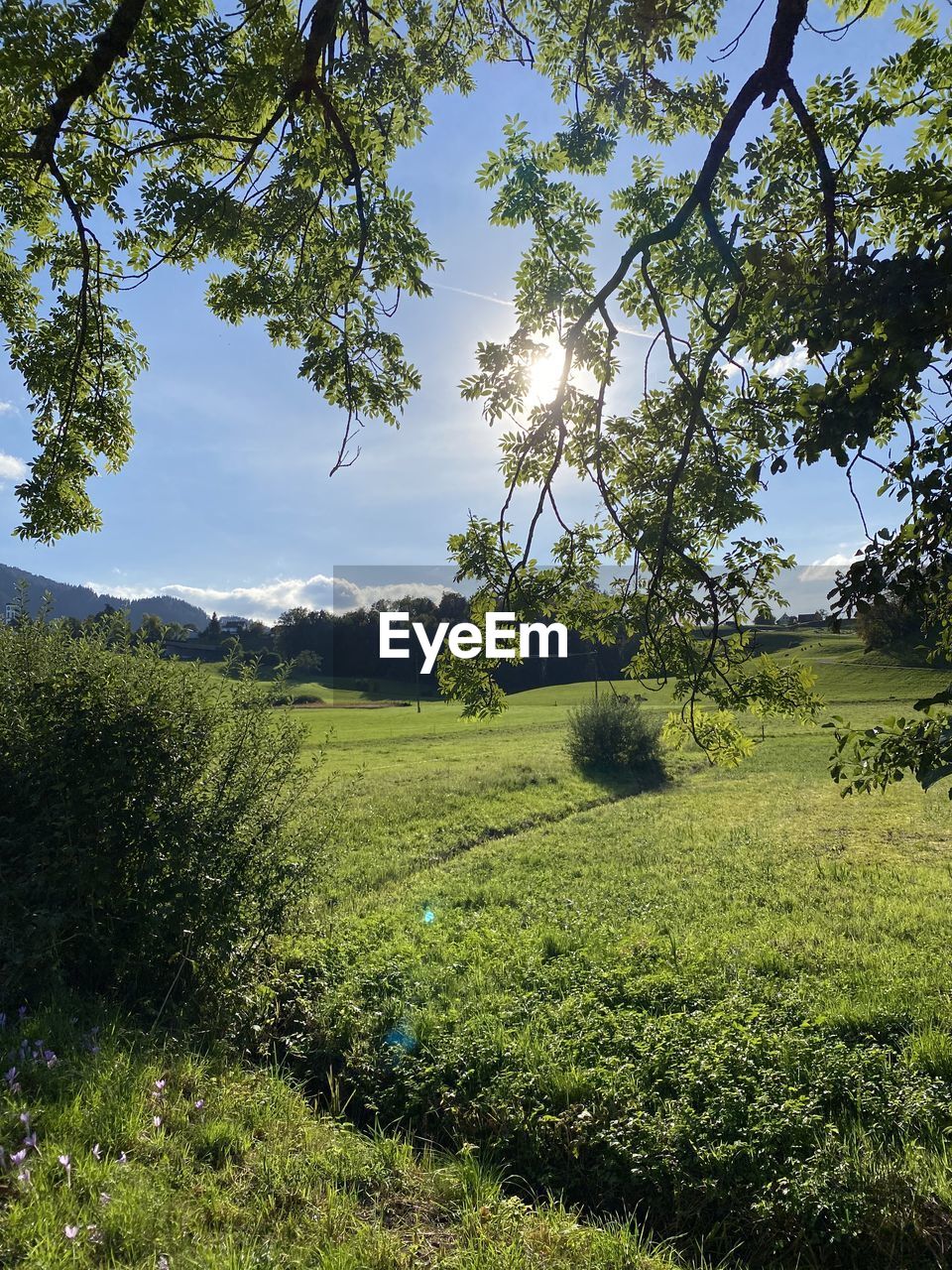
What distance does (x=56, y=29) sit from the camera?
5.96 meters

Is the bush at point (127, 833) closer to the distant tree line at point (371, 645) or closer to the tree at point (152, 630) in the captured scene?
the tree at point (152, 630)

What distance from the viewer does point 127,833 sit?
6414 millimetres

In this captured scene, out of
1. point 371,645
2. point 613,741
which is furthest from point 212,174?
point 371,645

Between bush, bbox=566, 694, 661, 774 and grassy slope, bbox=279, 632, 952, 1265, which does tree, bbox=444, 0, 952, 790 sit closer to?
grassy slope, bbox=279, 632, 952, 1265

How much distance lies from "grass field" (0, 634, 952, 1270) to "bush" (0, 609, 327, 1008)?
1165 millimetres

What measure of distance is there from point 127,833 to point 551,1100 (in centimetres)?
453

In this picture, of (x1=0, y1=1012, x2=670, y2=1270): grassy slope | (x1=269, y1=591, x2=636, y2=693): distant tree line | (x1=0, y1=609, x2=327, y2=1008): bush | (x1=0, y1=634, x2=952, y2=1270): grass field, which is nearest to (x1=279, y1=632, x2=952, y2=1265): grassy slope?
(x1=0, y1=634, x2=952, y2=1270): grass field

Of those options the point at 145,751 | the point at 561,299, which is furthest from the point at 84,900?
the point at 561,299

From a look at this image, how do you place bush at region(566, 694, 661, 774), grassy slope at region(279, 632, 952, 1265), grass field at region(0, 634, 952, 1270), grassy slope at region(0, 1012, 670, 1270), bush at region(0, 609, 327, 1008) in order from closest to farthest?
grassy slope at region(0, 1012, 670, 1270), grass field at region(0, 634, 952, 1270), grassy slope at region(279, 632, 952, 1265), bush at region(0, 609, 327, 1008), bush at region(566, 694, 661, 774)

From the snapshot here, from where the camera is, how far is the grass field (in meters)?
3.76

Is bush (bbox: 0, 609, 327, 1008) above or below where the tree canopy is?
below

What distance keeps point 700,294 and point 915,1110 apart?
7.38 m

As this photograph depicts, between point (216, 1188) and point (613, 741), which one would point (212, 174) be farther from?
point (613, 741)

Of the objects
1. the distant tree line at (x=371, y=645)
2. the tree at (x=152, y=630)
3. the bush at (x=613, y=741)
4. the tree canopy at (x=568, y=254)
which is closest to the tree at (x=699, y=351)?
the tree canopy at (x=568, y=254)
